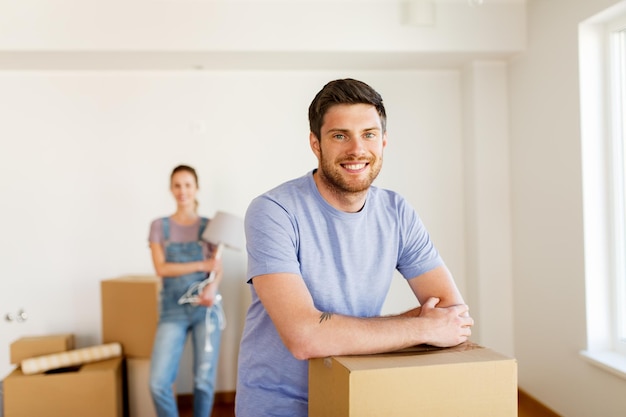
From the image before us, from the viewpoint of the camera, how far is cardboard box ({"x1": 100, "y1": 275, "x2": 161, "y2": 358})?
11.8 ft

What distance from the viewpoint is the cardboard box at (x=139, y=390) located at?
3.61m

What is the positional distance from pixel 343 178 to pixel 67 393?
102 inches

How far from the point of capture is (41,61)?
12.3 ft

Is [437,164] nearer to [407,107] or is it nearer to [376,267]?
[407,107]

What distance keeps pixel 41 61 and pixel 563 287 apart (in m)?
3.36

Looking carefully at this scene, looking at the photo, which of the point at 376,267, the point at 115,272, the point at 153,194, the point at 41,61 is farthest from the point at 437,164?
the point at 376,267

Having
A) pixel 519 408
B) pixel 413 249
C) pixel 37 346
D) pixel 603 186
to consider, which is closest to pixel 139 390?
pixel 37 346

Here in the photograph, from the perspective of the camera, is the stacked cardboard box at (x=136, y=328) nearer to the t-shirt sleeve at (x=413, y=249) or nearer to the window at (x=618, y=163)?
the t-shirt sleeve at (x=413, y=249)

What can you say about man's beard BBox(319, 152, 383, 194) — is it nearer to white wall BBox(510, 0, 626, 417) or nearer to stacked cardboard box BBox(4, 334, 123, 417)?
white wall BBox(510, 0, 626, 417)

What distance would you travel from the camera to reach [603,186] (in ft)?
10.6

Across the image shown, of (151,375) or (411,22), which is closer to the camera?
(151,375)

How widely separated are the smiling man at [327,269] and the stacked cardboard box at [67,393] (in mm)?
2193

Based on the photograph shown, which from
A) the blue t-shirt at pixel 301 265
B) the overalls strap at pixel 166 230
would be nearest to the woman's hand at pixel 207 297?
the overalls strap at pixel 166 230

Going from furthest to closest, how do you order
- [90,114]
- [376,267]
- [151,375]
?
1. [90,114]
2. [151,375]
3. [376,267]
